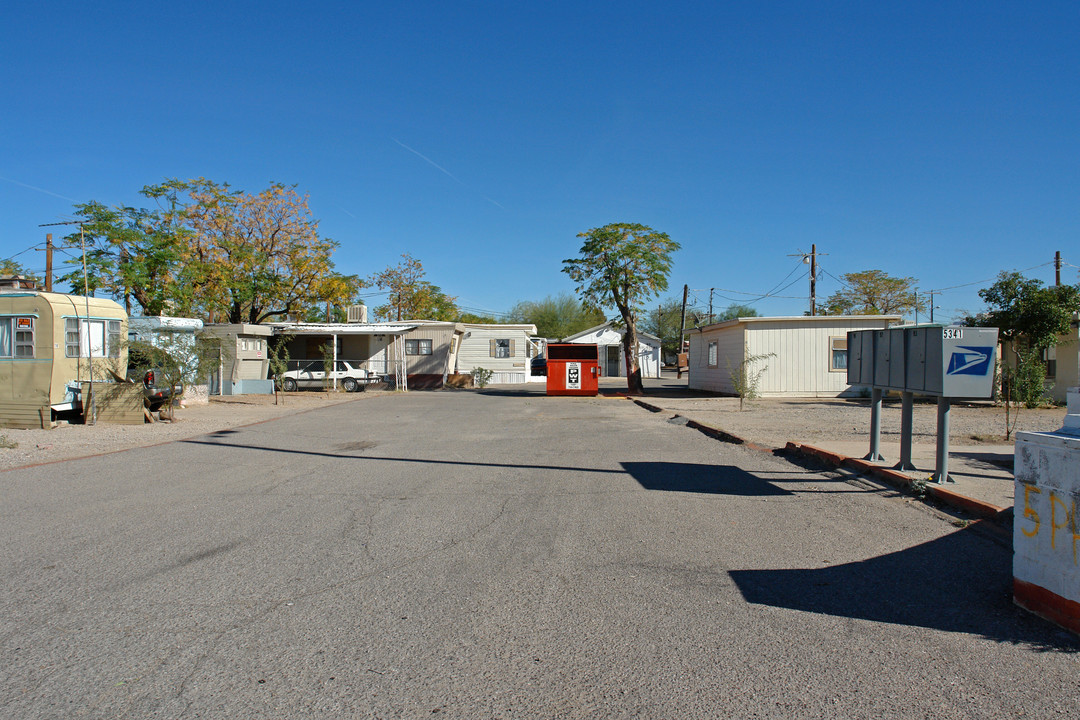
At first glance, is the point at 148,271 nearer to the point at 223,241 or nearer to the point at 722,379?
the point at 223,241

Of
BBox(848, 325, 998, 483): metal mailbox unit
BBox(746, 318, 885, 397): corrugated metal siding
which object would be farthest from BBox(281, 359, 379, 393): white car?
BBox(848, 325, 998, 483): metal mailbox unit

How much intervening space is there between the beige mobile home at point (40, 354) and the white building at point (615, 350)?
34313 mm

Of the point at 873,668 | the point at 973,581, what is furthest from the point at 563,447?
the point at 873,668

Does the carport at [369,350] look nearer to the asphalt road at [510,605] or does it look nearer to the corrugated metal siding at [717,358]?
the corrugated metal siding at [717,358]

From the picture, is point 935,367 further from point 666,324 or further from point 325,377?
point 666,324

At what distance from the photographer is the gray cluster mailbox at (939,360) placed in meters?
6.48

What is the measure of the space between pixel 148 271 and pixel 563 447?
Result: 2282cm

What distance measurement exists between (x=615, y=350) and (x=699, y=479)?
42.7m

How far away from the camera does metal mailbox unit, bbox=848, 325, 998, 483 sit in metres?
6.49

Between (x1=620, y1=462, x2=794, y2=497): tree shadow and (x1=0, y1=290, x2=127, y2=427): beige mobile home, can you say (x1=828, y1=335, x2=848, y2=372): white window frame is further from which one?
(x1=0, y1=290, x2=127, y2=427): beige mobile home

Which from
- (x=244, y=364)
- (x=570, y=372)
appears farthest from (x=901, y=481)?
(x=244, y=364)

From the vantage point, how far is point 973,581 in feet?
14.6

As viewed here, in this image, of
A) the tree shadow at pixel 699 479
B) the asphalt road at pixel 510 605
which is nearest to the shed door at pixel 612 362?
the tree shadow at pixel 699 479

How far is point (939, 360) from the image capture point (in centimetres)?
663
